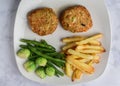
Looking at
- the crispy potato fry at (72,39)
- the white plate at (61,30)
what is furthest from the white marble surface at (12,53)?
the crispy potato fry at (72,39)

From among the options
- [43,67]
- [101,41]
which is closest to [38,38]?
[43,67]

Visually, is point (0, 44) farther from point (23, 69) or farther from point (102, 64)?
point (102, 64)

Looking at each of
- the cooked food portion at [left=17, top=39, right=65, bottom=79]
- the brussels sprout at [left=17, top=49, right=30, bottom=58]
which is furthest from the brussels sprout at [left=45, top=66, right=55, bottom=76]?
the brussels sprout at [left=17, top=49, right=30, bottom=58]

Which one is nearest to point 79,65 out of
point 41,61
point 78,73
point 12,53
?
point 78,73

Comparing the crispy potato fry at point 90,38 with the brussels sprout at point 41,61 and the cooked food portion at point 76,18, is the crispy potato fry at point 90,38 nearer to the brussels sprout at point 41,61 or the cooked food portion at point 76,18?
the cooked food portion at point 76,18

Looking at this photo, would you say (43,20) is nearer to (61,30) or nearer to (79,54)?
(61,30)

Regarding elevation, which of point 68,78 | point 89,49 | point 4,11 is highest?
point 4,11
